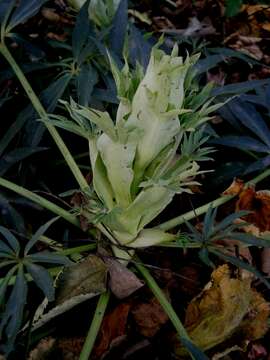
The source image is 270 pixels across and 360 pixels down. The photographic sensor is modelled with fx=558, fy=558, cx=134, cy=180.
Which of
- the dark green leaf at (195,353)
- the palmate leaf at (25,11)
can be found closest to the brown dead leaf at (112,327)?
the dark green leaf at (195,353)

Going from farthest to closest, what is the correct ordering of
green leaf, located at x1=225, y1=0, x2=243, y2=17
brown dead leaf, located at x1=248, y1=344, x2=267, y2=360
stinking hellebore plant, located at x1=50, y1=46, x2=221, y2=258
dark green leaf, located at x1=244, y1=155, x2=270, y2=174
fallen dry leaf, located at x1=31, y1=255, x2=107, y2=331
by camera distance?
green leaf, located at x1=225, y1=0, x2=243, y2=17
dark green leaf, located at x1=244, y1=155, x2=270, y2=174
brown dead leaf, located at x1=248, y1=344, x2=267, y2=360
fallen dry leaf, located at x1=31, y1=255, x2=107, y2=331
stinking hellebore plant, located at x1=50, y1=46, x2=221, y2=258

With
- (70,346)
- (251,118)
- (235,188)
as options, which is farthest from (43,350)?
(251,118)

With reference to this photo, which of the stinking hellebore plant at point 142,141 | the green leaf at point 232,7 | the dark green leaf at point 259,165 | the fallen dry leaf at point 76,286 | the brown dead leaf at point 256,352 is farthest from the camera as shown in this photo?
the green leaf at point 232,7

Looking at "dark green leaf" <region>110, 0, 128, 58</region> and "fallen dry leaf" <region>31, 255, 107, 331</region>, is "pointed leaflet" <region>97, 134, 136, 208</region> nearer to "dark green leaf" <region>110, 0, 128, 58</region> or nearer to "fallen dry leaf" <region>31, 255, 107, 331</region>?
"fallen dry leaf" <region>31, 255, 107, 331</region>

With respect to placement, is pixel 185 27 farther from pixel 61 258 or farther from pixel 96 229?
pixel 61 258

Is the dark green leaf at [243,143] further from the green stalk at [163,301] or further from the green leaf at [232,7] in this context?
the green leaf at [232,7]

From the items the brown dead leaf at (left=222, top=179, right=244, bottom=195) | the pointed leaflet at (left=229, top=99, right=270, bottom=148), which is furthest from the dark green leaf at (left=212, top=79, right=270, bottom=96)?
the brown dead leaf at (left=222, top=179, right=244, bottom=195)
